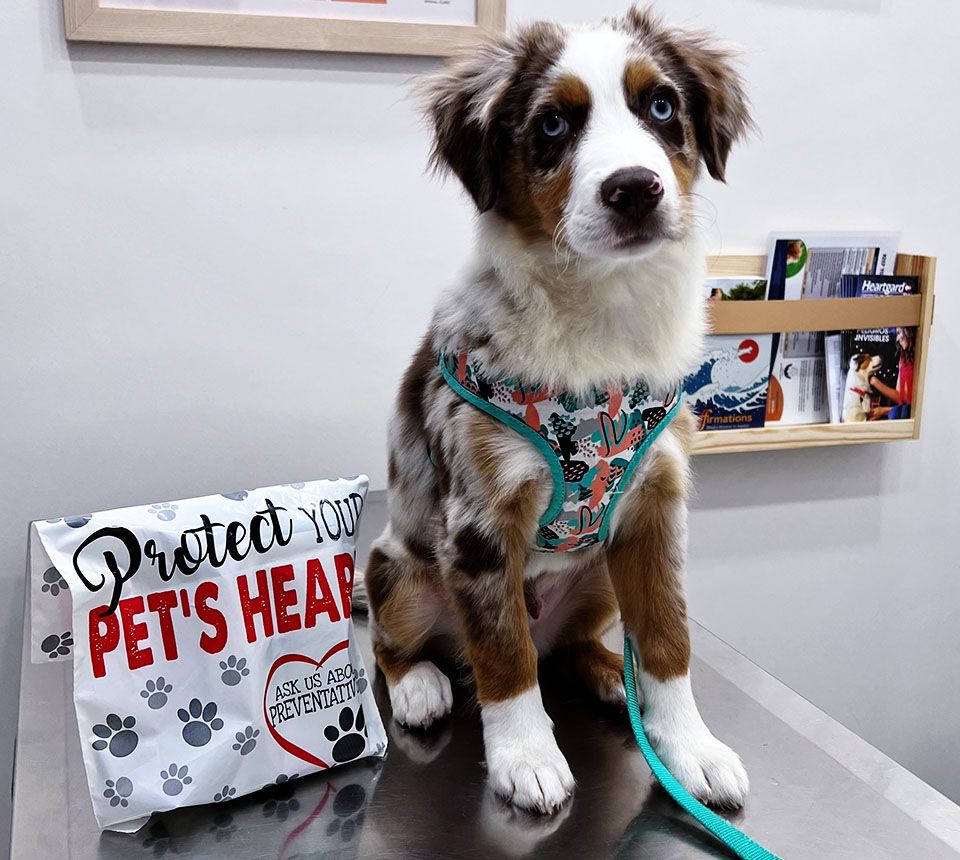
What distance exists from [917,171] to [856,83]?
9.2 inches

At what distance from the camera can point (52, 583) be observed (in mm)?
980

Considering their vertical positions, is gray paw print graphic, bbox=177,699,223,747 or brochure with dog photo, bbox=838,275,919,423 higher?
brochure with dog photo, bbox=838,275,919,423

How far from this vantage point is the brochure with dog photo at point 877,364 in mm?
1978

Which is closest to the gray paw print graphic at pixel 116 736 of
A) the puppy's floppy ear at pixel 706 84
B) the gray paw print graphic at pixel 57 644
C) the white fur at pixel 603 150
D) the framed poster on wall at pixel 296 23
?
the gray paw print graphic at pixel 57 644

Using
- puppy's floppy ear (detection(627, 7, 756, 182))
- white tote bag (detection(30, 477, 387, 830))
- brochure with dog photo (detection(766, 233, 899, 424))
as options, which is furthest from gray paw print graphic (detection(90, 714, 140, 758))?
brochure with dog photo (detection(766, 233, 899, 424))

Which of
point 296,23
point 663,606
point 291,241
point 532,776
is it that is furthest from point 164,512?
point 296,23

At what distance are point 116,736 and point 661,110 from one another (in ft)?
2.85

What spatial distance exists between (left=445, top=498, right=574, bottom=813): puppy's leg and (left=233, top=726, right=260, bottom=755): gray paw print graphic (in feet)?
0.82

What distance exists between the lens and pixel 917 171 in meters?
2.04

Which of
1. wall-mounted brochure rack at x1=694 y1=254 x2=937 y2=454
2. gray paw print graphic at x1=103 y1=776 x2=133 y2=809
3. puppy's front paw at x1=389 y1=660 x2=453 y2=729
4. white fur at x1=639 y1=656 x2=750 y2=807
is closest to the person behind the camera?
gray paw print graphic at x1=103 y1=776 x2=133 y2=809

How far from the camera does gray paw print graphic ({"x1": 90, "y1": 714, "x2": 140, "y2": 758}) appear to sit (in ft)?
3.08

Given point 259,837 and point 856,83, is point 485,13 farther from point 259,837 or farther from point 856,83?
point 259,837

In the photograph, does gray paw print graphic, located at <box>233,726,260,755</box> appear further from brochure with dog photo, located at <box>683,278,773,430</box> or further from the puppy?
the puppy

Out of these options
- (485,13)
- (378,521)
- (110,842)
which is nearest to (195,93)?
(485,13)
